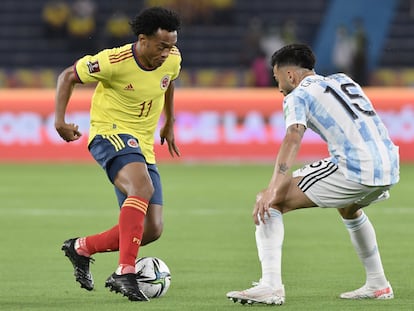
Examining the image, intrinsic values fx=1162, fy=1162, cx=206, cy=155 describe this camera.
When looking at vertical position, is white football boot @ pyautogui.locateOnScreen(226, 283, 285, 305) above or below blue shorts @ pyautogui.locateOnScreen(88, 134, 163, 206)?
below

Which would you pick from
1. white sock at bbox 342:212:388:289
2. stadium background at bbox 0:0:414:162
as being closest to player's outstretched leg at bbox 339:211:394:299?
white sock at bbox 342:212:388:289

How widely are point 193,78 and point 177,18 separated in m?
19.1

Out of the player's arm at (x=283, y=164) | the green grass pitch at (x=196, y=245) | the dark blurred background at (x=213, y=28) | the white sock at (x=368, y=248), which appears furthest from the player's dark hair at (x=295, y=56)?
the dark blurred background at (x=213, y=28)

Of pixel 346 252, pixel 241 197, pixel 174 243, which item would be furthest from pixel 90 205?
pixel 346 252

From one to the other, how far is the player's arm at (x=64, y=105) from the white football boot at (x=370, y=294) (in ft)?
7.06

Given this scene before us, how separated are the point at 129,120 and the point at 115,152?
0.34 meters

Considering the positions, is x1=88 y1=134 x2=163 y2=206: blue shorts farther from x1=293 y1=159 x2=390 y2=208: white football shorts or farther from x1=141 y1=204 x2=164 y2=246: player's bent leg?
x1=293 y1=159 x2=390 y2=208: white football shorts

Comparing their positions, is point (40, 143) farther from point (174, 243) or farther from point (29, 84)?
point (174, 243)

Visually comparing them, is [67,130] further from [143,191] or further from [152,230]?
[152,230]

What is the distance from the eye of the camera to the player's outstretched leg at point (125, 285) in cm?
759

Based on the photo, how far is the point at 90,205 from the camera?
14367 millimetres

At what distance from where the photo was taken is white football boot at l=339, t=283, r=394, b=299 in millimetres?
7793

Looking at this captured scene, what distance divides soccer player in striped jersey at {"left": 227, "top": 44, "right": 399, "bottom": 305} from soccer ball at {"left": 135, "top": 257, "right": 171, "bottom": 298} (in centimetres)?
74

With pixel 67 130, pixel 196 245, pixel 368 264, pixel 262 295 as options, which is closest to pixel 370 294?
pixel 368 264
